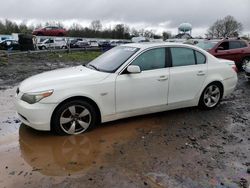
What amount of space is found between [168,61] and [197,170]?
2555 millimetres

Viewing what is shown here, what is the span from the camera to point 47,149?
14.5 ft

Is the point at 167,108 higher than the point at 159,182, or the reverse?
the point at 167,108

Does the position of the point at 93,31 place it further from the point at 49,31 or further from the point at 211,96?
Result: the point at 211,96

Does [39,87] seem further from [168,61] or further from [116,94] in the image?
[168,61]

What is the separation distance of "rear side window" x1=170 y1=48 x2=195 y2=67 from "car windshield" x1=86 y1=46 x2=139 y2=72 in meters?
0.83

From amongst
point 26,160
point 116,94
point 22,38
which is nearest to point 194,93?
point 116,94

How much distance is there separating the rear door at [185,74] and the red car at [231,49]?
6717 mm

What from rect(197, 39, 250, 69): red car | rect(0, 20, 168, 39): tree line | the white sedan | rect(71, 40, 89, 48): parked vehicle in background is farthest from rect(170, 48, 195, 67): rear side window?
rect(0, 20, 168, 39): tree line

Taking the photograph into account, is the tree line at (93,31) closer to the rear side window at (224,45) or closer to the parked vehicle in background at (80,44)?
the parked vehicle in background at (80,44)

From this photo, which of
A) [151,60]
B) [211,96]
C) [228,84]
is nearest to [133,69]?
[151,60]

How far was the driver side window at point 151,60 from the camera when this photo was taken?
214 inches

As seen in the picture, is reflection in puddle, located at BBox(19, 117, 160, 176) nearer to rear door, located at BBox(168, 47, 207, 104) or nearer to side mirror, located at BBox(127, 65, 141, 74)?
rear door, located at BBox(168, 47, 207, 104)

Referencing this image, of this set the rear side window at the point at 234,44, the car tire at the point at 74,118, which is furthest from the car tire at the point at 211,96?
the rear side window at the point at 234,44

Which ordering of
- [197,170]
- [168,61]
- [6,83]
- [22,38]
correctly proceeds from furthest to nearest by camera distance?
[22,38] → [6,83] → [168,61] → [197,170]
